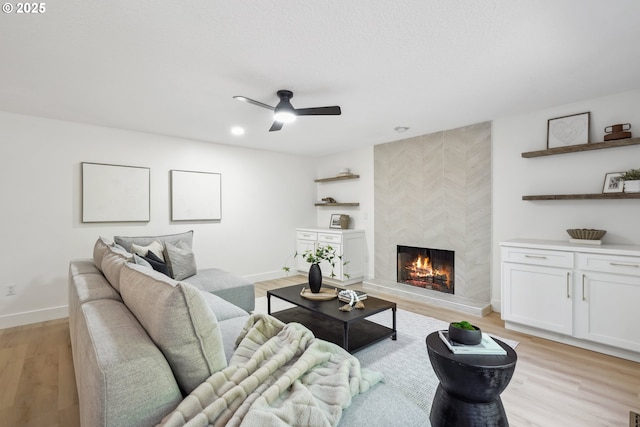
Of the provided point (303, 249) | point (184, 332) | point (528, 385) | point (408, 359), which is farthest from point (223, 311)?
point (303, 249)

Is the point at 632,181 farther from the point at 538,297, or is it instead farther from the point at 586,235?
the point at 538,297

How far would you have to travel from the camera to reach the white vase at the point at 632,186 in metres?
2.72

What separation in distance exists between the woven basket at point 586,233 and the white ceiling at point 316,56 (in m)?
1.32

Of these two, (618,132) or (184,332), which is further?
(618,132)

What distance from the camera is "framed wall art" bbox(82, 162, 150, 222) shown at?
3.76 metres

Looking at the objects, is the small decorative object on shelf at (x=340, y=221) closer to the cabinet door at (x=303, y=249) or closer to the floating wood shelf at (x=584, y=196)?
the cabinet door at (x=303, y=249)

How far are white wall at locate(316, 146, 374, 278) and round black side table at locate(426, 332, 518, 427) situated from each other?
146 inches

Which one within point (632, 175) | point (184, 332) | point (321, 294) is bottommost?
point (321, 294)

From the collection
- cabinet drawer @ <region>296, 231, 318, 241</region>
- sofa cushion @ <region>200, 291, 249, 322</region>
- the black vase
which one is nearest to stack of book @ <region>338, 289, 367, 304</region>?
the black vase

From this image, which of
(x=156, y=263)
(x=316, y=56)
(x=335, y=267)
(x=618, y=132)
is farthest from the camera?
(x=335, y=267)

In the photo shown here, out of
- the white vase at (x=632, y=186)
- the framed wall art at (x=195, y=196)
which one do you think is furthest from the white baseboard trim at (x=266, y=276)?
the white vase at (x=632, y=186)

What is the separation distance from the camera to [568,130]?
3199 millimetres

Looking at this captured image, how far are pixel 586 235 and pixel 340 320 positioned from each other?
2.58 meters

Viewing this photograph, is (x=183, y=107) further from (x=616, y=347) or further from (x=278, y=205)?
(x=616, y=347)
